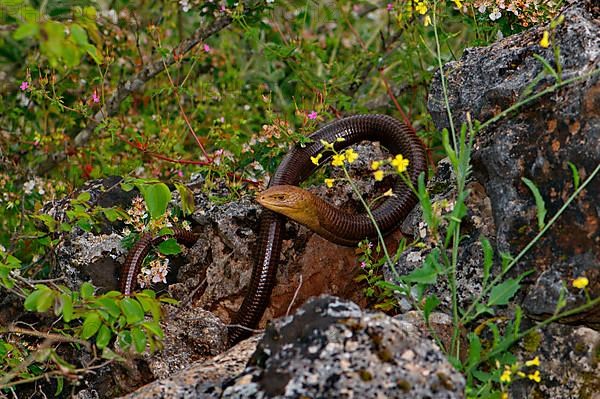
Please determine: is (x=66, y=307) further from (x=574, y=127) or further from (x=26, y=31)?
(x=574, y=127)

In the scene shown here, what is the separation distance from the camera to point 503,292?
332cm

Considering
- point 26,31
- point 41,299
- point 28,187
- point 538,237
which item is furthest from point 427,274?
point 28,187

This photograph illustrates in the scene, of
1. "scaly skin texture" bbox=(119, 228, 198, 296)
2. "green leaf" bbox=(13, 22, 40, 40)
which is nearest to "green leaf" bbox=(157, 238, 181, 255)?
"scaly skin texture" bbox=(119, 228, 198, 296)

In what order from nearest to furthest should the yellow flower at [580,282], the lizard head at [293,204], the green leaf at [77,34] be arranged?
the green leaf at [77,34], the yellow flower at [580,282], the lizard head at [293,204]

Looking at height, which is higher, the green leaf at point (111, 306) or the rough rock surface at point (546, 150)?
the rough rock surface at point (546, 150)

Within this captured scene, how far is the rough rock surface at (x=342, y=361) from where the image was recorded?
2.89 meters

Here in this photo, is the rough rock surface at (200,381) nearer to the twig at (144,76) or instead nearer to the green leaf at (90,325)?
the green leaf at (90,325)

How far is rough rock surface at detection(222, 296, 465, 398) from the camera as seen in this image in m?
2.89

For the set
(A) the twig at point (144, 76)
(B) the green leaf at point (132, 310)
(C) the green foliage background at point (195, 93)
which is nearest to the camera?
(B) the green leaf at point (132, 310)

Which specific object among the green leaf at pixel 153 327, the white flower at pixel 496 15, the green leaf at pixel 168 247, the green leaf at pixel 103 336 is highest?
the white flower at pixel 496 15

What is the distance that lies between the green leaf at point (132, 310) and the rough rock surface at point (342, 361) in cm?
50

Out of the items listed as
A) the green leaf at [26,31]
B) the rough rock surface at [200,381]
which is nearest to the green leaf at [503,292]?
the rough rock surface at [200,381]

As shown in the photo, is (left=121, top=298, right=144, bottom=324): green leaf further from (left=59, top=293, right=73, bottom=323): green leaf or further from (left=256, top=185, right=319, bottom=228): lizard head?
(left=256, top=185, right=319, bottom=228): lizard head

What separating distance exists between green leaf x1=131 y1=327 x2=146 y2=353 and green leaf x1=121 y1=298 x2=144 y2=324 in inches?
2.4
